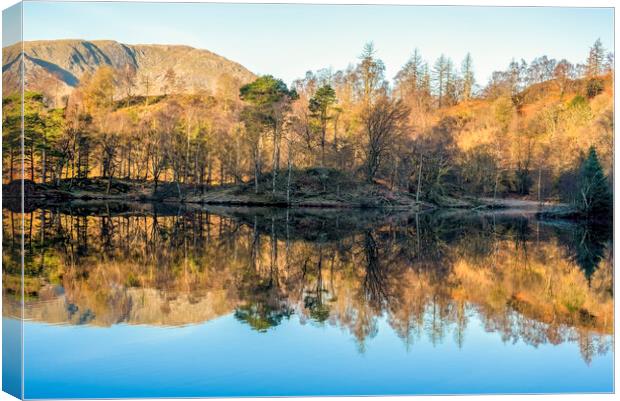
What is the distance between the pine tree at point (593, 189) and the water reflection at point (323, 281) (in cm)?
961

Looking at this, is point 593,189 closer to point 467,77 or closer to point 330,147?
point 330,147

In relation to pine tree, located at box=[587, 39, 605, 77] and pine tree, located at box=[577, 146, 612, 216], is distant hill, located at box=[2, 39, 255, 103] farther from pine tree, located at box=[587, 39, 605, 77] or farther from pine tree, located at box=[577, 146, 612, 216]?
pine tree, located at box=[587, 39, 605, 77]

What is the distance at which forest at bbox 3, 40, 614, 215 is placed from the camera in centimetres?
4259

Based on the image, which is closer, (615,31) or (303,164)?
(615,31)

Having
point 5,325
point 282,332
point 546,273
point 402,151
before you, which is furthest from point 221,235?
point 402,151

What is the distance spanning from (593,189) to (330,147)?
2157cm

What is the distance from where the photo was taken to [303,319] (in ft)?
29.9

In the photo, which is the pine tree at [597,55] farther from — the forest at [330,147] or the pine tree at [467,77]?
the pine tree at [467,77]

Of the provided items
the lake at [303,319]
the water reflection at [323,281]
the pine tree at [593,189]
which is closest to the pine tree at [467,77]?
the pine tree at [593,189]

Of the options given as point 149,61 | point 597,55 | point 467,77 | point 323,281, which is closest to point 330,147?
point 467,77

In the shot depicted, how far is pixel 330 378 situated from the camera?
21.6ft

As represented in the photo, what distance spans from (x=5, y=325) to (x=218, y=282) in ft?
17.3

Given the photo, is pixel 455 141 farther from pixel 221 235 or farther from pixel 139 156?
pixel 221 235

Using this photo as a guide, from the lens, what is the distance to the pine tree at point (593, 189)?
98.3 ft
